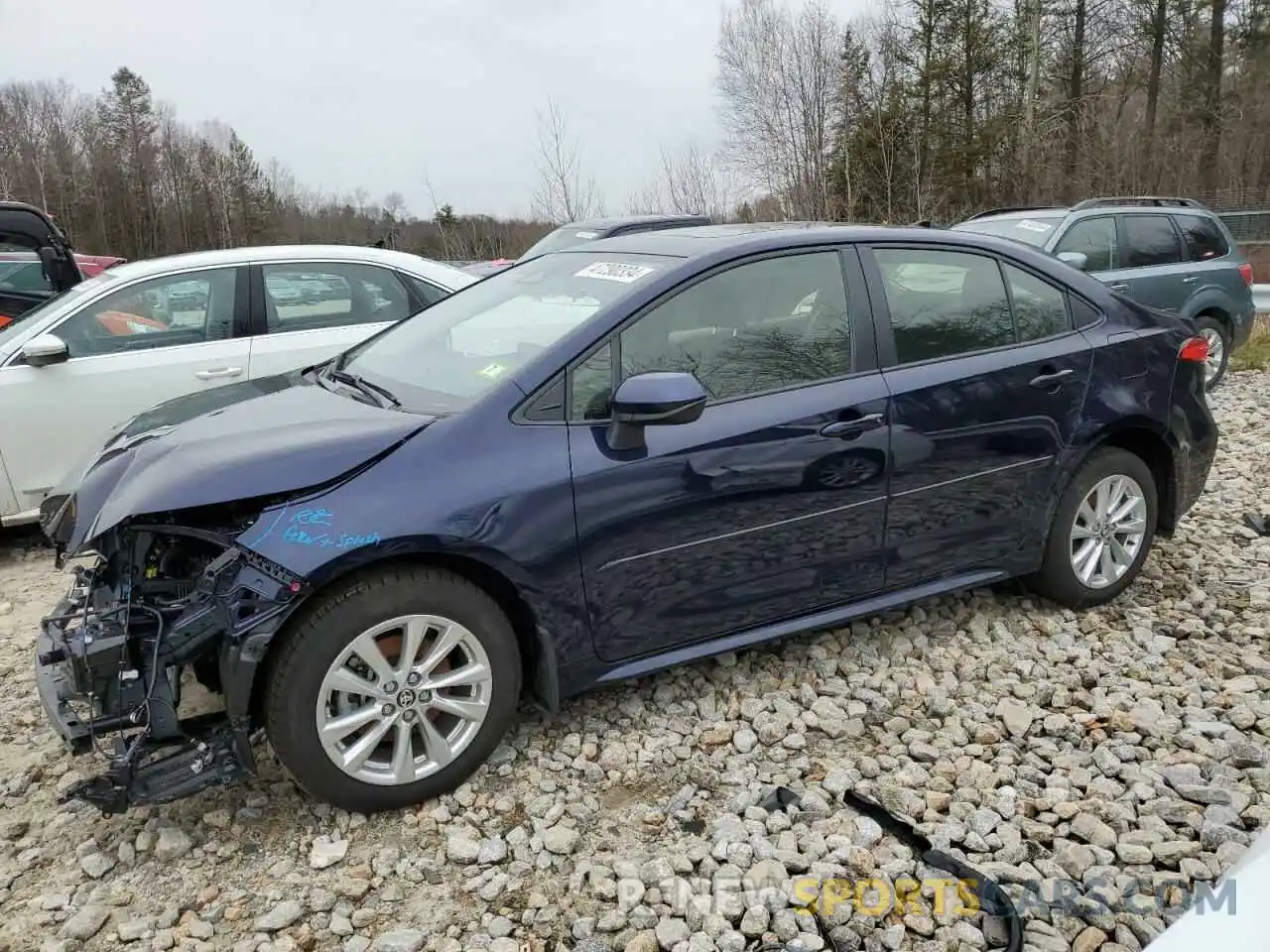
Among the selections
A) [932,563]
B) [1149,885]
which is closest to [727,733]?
[932,563]

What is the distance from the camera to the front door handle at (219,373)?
17.3 feet

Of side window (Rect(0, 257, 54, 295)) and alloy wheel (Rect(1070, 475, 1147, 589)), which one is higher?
side window (Rect(0, 257, 54, 295))

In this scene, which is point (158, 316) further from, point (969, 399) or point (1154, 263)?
point (1154, 263)

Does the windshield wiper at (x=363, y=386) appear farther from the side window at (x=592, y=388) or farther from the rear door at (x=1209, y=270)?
the rear door at (x=1209, y=270)

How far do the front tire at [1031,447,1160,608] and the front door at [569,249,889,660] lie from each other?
974 millimetres

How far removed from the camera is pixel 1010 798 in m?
2.76

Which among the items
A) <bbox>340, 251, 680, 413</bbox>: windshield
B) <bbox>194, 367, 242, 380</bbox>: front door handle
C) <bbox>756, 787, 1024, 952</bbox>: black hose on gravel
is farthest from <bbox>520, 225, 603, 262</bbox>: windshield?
<bbox>756, 787, 1024, 952</bbox>: black hose on gravel

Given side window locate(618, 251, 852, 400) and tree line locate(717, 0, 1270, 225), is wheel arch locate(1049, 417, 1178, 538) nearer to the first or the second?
side window locate(618, 251, 852, 400)

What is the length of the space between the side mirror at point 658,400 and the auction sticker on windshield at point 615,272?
0.51m

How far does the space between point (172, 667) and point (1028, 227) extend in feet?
26.2

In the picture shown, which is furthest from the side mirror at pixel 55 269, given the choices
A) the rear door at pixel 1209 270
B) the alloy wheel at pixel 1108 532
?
the rear door at pixel 1209 270

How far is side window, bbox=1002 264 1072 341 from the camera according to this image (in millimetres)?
3697

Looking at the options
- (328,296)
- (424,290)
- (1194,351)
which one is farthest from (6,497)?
(1194,351)

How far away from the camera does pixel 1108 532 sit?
395 centimetres
